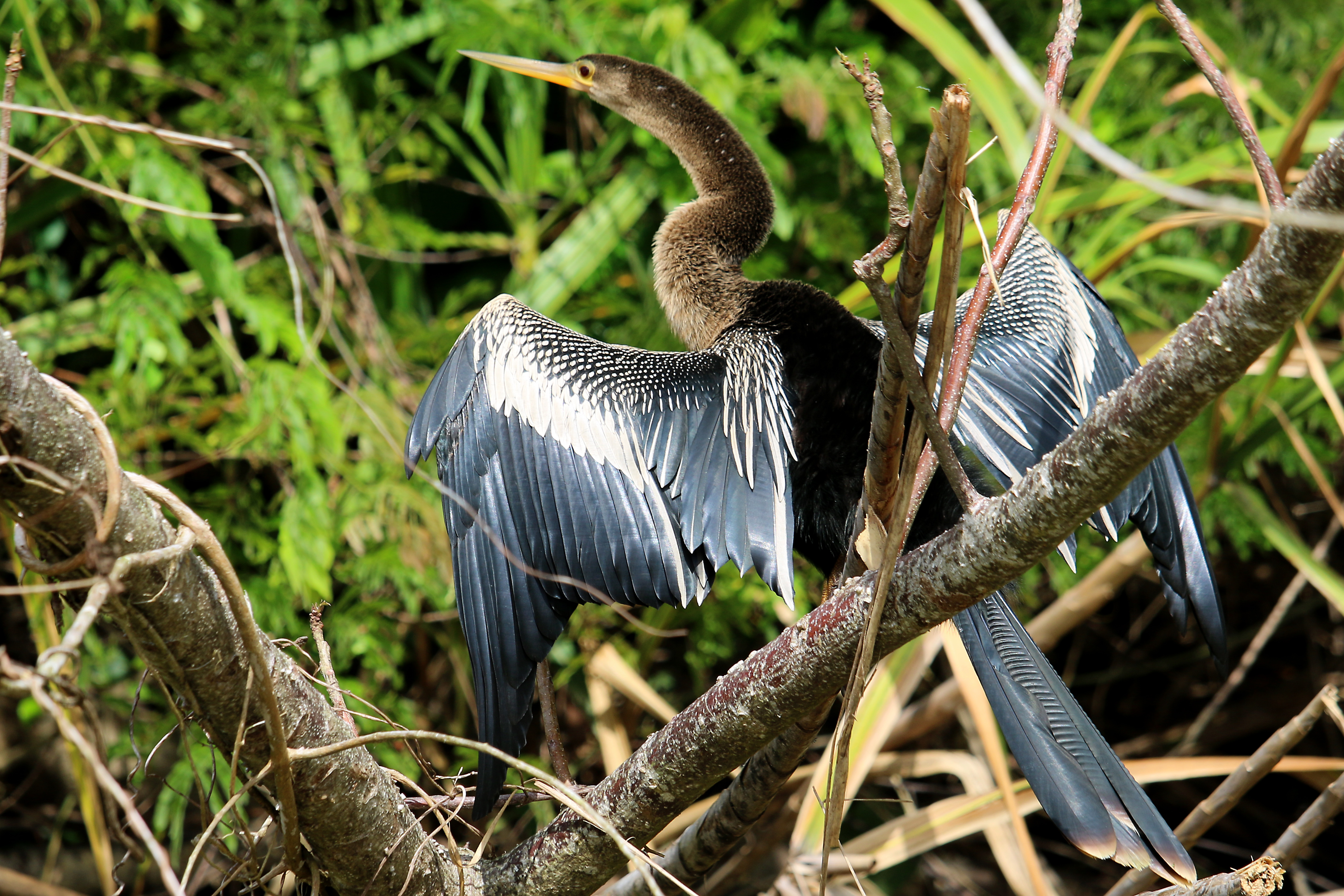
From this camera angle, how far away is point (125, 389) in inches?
87.2

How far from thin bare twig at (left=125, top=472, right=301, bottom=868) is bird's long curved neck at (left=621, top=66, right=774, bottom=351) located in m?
1.07

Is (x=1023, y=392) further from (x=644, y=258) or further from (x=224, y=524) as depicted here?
(x=224, y=524)

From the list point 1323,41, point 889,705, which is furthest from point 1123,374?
point 1323,41

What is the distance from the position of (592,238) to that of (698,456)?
1.25 metres

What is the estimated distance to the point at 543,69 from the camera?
7.30 feet

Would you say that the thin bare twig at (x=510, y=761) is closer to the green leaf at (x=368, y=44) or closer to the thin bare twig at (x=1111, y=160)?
the thin bare twig at (x=1111, y=160)

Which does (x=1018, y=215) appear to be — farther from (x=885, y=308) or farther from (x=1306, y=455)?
(x=1306, y=455)

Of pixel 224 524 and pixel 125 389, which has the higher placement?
pixel 125 389

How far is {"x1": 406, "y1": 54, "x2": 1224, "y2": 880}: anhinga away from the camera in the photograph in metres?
1.41

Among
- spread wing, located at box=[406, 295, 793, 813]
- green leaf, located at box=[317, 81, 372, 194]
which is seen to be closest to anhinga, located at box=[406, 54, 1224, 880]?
spread wing, located at box=[406, 295, 793, 813]

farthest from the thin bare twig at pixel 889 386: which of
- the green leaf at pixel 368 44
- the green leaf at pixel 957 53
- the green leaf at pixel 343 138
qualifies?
the green leaf at pixel 368 44

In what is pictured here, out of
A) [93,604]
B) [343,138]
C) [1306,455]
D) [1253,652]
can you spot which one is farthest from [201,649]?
[1253,652]

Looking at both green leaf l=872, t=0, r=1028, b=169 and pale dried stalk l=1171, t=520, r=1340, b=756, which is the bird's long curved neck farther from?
pale dried stalk l=1171, t=520, r=1340, b=756

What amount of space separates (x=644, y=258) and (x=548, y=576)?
180 cm
